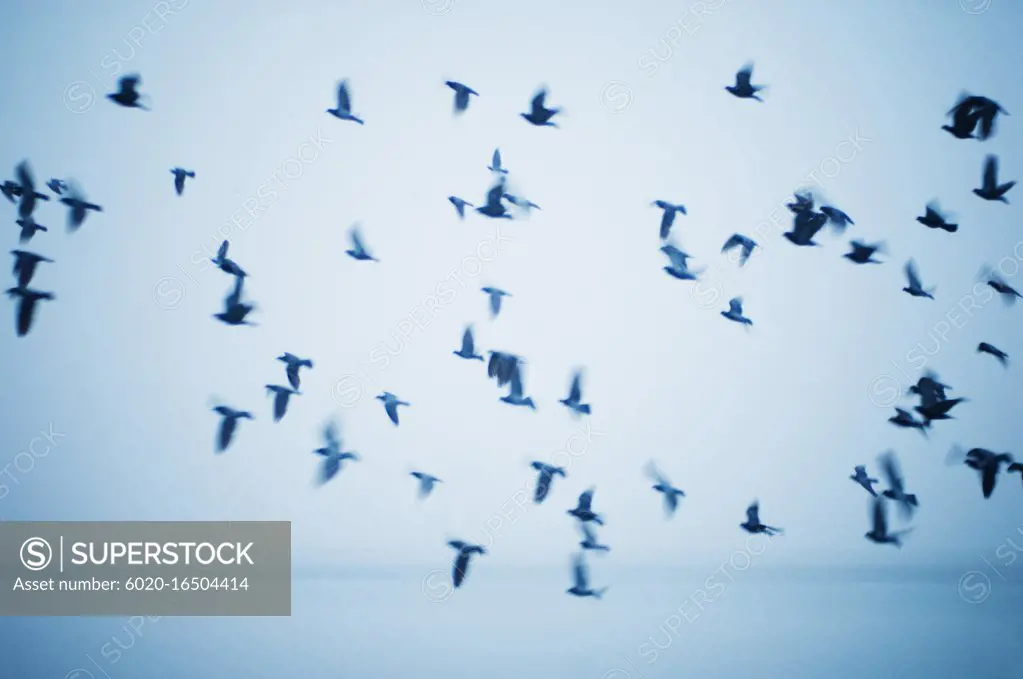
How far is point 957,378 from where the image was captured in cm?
243

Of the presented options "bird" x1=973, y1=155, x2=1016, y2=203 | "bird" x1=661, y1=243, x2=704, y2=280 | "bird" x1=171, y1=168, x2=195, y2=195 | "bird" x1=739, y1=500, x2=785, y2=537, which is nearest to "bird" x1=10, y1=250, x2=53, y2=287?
"bird" x1=171, y1=168, x2=195, y2=195

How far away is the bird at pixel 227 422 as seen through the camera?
7.95 feet

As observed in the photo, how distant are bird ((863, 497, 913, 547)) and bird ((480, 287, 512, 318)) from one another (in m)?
1.42

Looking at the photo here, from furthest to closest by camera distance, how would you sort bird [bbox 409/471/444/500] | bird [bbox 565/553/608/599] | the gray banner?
bird [bbox 409/471/444/500], bird [bbox 565/553/608/599], the gray banner

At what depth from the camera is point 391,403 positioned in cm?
241

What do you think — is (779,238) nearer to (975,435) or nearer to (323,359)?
(975,435)

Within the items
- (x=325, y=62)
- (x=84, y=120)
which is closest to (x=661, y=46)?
(x=325, y=62)

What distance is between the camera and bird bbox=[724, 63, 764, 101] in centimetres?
236

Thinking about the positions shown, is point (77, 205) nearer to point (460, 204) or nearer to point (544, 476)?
point (460, 204)

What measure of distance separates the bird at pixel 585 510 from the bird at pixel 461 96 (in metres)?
1.32

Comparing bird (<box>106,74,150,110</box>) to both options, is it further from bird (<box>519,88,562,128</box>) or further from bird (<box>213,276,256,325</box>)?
bird (<box>519,88,562,128</box>)

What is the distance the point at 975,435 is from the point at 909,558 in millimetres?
466

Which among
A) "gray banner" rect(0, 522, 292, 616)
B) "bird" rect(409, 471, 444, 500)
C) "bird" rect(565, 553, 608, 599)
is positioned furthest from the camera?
"bird" rect(409, 471, 444, 500)

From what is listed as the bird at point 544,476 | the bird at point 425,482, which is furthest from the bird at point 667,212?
the bird at point 425,482
